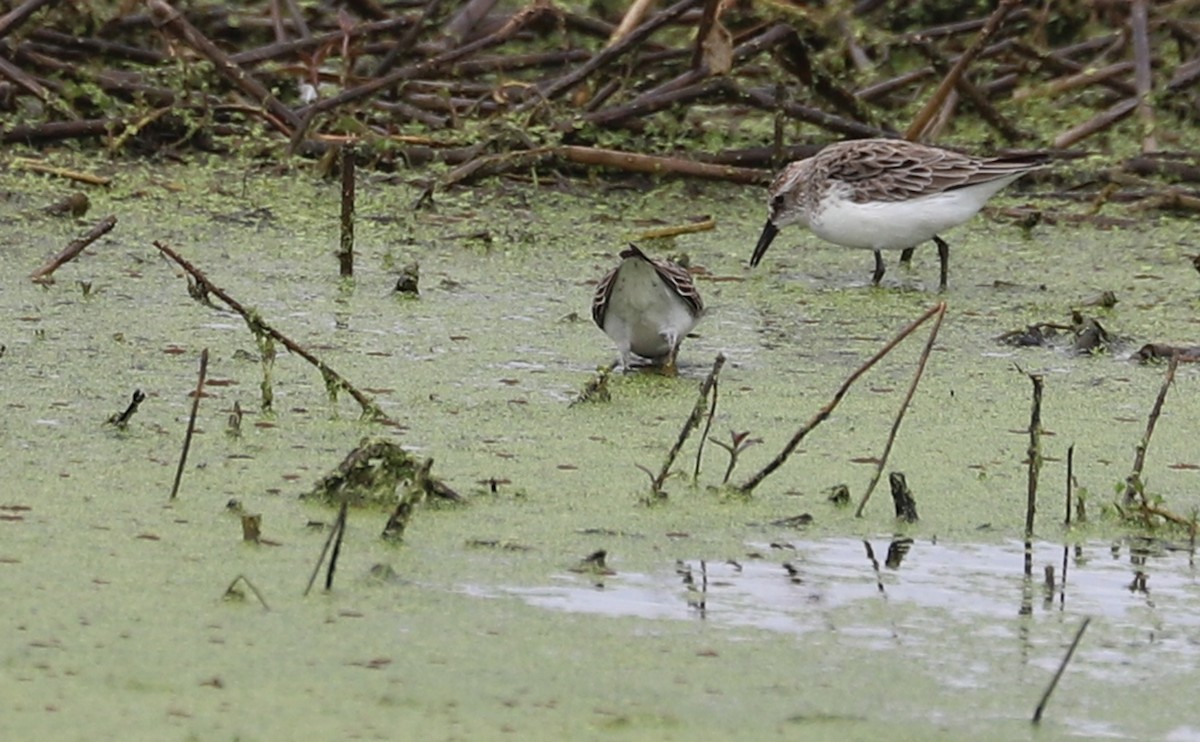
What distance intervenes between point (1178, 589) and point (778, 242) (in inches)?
167

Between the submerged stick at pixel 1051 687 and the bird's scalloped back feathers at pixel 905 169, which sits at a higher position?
the bird's scalloped back feathers at pixel 905 169

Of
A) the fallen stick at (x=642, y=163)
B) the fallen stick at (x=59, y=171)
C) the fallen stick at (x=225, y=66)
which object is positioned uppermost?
the fallen stick at (x=225, y=66)

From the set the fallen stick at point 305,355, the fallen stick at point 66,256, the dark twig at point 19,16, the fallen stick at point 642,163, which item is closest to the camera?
the fallen stick at point 305,355

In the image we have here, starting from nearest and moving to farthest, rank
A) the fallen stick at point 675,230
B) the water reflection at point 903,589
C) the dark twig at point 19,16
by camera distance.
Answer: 1. the water reflection at point 903,589
2. the fallen stick at point 675,230
3. the dark twig at point 19,16

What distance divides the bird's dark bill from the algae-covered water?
0.09m

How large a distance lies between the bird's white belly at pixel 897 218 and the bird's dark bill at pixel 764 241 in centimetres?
23

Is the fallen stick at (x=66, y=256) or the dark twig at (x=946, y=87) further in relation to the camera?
the dark twig at (x=946, y=87)

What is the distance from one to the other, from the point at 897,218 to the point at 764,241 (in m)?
0.54

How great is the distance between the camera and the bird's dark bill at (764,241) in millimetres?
7535

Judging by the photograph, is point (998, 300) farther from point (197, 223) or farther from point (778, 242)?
point (197, 223)

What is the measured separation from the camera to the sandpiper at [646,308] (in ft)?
18.9

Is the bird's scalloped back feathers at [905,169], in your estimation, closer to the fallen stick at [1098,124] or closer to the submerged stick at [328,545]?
the fallen stick at [1098,124]

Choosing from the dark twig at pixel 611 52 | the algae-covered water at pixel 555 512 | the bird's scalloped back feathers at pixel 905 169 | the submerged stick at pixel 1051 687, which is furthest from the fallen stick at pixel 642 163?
the submerged stick at pixel 1051 687

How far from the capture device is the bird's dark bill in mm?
7535
